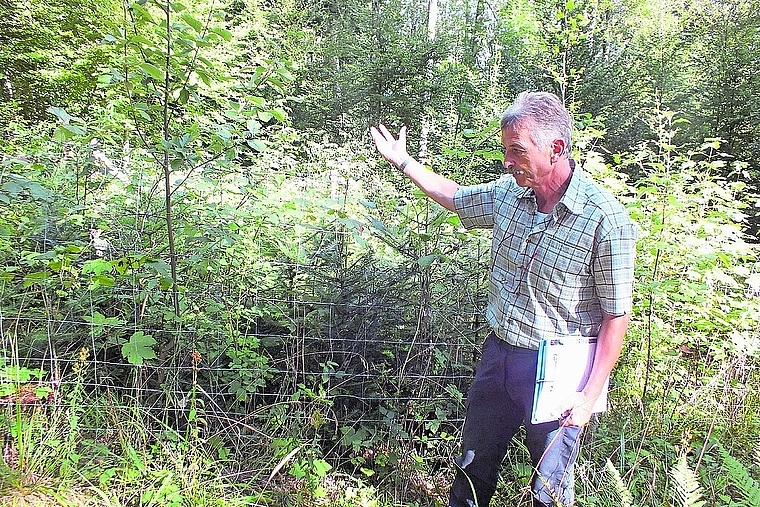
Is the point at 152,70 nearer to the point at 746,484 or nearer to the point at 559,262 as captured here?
the point at 559,262

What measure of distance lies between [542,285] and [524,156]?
0.41 metres

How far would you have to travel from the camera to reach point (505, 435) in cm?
173

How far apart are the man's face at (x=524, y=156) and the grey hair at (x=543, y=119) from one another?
1 cm

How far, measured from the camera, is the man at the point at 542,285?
1.43 metres

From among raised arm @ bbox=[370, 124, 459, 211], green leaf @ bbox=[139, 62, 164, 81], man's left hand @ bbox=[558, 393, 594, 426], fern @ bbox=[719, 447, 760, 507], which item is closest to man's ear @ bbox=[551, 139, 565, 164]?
raised arm @ bbox=[370, 124, 459, 211]

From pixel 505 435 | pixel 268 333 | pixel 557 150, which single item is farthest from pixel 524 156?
pixel 268 333

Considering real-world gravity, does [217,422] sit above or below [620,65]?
below

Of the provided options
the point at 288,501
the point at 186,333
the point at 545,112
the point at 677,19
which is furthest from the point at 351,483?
the point at 677,19

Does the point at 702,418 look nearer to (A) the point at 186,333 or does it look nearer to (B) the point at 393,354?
(B) the point at 393,354

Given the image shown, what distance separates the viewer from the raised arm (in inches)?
74.5

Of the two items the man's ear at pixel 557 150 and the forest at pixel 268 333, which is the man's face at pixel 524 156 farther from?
the forest at pixel 268 333

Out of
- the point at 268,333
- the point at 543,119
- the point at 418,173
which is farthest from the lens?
the point at 268,333

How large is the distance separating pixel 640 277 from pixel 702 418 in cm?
78

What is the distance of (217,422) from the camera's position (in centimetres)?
228
